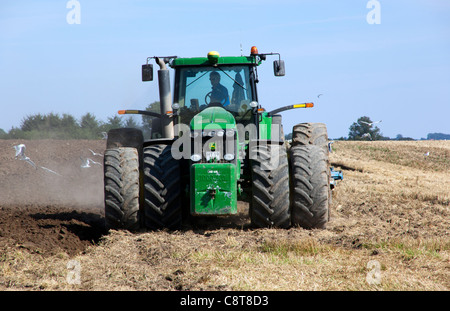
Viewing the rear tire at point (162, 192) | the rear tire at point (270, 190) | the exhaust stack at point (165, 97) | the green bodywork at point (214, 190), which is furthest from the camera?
the exhaust stack at point (165, 97)

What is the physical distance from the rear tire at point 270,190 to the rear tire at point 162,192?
3.81ft

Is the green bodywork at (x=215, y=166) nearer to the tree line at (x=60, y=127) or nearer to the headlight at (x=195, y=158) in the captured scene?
the headlight at (x=195, y=158)

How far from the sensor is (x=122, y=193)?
867cm

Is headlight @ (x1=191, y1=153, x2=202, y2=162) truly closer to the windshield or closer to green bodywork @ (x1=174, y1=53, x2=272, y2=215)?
green bodywork @ (x1=174, y1=53, x2=272, y2=215)

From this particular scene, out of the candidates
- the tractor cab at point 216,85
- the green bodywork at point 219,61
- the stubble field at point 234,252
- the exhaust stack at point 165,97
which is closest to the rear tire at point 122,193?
the stubble field at point 234,252

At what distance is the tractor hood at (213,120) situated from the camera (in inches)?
348

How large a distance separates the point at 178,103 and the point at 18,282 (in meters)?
4.96

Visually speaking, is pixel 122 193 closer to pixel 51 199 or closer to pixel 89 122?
pixel 51 199

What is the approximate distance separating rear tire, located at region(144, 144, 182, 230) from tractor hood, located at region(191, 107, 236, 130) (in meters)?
0.67

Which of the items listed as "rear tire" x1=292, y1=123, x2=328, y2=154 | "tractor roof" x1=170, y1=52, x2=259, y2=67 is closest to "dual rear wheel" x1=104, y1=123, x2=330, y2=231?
"rear tire" x1=292, y1=123, x2=328, y2=154

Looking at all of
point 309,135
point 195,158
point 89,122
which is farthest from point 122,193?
point 89,122

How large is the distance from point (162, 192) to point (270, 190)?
1609mm

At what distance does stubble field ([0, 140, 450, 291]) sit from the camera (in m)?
5.91
